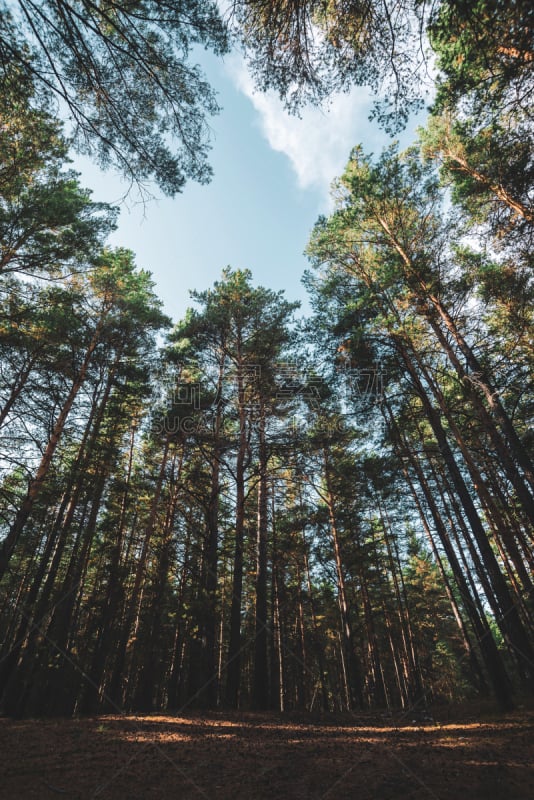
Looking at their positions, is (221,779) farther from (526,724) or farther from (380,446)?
(380,446)

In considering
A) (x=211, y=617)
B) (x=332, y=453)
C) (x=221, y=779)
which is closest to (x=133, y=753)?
(x=221, y=779)

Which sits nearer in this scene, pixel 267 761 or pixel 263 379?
pixel 267 761

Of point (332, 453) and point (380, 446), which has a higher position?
point (332, 453)

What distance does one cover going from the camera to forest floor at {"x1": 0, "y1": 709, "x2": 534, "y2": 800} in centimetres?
372

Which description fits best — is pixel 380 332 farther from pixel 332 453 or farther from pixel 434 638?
pixel 434 638

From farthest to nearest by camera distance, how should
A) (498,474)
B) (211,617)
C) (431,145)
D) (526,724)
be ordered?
1. (498,474)
2. (431,145)
3. (211,617)
4. (526,724)

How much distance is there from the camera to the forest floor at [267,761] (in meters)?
3.72

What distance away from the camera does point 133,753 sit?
519 cm

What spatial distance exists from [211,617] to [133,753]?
4.66m

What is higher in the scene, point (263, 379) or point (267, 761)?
point (263, 379)

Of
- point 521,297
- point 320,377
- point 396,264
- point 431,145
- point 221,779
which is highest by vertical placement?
point 431,145

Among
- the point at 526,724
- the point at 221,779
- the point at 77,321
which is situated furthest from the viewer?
the point at 77,321

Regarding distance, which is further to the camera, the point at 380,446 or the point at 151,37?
the point at 380,446

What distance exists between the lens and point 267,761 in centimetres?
476
